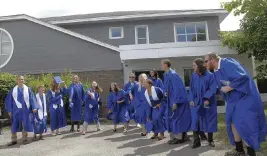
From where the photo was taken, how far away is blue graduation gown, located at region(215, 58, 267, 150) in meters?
5.76

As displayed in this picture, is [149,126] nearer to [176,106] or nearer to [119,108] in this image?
[176,106]

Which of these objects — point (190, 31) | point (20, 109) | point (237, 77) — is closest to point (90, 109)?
point (20, 109)

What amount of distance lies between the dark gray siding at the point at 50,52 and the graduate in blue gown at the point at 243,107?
11705 millimetres

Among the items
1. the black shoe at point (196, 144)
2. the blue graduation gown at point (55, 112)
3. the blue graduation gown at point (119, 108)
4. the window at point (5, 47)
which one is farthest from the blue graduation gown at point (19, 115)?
the window at point (5, 47)

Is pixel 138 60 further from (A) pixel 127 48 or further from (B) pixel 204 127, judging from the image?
(B) pixel 204 127

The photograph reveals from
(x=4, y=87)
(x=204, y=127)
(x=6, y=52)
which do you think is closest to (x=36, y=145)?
(x=204, y=127)

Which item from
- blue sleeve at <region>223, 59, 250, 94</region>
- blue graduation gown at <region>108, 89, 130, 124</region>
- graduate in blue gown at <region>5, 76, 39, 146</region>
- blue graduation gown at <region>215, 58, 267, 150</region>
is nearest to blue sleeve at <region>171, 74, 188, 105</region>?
blue graduation gown at <region>215, 58, 267, 150</region>

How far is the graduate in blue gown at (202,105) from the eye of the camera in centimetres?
764

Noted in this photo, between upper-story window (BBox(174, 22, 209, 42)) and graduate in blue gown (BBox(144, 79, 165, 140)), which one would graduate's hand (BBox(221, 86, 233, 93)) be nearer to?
graduate in blue gown (BBox(144, 79, 165, 140))

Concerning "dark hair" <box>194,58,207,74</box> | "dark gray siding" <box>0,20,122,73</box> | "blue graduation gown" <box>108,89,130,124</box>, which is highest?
"dark gray siding" <box>0,20,122,73</box>

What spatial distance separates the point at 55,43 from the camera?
18562 millimetres

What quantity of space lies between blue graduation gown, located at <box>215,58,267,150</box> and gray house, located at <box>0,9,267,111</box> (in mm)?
9913

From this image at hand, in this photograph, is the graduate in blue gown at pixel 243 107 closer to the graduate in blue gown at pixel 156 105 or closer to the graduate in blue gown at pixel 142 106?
the graduate in blue gown at pixel 156 105

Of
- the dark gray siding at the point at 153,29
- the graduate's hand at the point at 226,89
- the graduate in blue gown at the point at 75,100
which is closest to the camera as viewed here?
the graduate's hand at the point at 226,89
